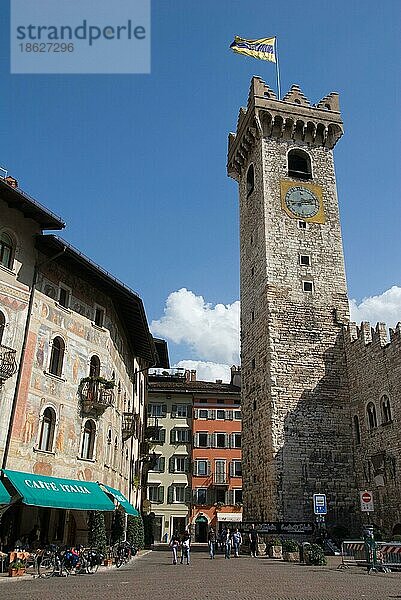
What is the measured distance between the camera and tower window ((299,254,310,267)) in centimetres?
3506

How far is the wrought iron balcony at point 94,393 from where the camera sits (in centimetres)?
2286

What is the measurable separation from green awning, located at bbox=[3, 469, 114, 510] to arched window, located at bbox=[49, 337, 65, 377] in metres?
4.16

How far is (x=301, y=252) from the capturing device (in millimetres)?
35344

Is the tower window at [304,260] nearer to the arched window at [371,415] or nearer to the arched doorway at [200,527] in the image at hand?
the arched window at [371,415]

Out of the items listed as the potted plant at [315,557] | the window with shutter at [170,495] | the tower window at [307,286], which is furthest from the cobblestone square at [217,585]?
the window with shutter at [170,495]

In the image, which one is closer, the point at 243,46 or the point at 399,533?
the point at 399,533

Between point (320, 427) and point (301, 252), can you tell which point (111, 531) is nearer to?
point (320, 427)

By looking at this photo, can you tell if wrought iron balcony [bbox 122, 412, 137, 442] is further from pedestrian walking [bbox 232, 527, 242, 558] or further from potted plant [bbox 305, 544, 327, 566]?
potted plant [bbox 305, 544, 327, 566]

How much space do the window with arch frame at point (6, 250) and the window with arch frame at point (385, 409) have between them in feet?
64.1

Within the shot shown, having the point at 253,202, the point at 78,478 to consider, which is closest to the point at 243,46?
the point at 253,202

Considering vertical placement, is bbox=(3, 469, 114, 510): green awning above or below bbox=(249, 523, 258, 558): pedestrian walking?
above

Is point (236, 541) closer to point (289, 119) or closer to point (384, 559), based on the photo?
point (384, 559)

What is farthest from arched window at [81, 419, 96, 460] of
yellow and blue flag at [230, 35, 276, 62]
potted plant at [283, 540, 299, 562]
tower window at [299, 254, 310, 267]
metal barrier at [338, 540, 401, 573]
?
yellow and blue flag at [230, 35, 276, 62]

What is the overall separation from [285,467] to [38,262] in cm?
1707
